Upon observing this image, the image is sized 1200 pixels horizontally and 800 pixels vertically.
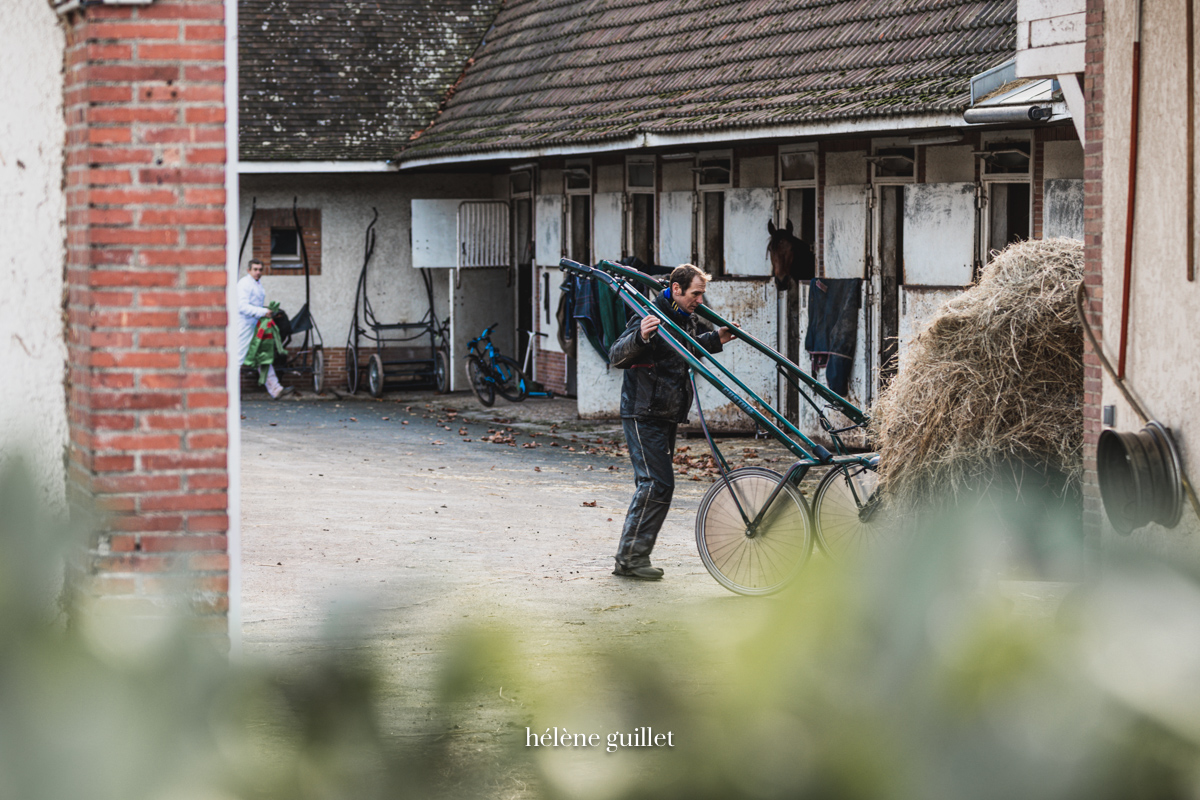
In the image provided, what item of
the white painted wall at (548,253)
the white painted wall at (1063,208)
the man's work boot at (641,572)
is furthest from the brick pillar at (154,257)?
the white painted wall at (548,253)

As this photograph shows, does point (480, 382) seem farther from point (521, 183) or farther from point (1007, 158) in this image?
point (1007, 158)

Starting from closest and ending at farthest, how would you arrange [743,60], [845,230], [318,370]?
[845,230]
[743,60]
[318,370]

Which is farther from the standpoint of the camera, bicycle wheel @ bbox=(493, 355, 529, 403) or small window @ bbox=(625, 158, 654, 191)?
bicycle wheel @ bbox=(493, 355, 529, 403)

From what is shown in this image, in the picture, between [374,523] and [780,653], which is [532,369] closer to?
[374,523]

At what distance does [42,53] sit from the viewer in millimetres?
5129

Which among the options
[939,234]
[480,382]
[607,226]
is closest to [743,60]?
[939,234]

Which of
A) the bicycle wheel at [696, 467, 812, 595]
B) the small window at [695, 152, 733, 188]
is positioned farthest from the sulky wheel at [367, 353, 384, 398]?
the bicycle wheel at [696, 467, 812, 595]

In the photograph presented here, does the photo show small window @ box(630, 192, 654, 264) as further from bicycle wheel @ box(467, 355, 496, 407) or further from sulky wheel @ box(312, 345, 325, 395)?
sulky wheel @ box(312, 345, 325, 395)

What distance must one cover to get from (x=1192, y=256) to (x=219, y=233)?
366 cm

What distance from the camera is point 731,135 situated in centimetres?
1438

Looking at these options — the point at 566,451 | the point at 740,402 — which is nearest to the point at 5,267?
the point at 740,402

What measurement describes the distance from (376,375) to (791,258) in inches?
318

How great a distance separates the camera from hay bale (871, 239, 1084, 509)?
7.07 metres

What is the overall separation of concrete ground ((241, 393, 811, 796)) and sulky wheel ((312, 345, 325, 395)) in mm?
2418
